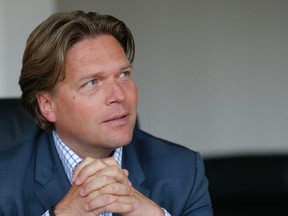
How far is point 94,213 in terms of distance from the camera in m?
1.89

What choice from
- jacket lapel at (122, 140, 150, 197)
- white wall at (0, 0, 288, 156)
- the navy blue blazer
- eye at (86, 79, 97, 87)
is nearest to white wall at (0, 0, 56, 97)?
white wall at (0, 0, 288, 156)

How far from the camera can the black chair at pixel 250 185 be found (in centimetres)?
208

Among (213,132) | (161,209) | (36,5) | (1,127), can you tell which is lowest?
(213,132)

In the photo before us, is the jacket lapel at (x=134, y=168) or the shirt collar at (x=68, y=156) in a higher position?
the shirt collar at (x=68, y=156)

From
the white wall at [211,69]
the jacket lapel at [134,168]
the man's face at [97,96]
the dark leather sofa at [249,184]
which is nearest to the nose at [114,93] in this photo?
the man's face at [97,96]

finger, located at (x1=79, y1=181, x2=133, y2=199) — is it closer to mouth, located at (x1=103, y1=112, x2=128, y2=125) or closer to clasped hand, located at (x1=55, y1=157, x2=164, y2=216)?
clasped hand, located at (x1=55, y1=157, x2=164, y2=216)

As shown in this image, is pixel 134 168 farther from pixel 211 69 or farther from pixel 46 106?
pixel 211 69

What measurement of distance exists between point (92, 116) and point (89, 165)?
0.48 ft

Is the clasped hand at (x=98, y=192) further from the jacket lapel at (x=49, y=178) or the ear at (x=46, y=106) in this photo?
the ear at (x=46, y=106)

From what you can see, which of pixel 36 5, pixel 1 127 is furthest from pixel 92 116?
pixel 36 5

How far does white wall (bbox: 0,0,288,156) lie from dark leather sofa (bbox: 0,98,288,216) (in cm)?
200

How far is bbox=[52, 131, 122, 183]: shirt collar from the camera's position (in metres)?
2.10

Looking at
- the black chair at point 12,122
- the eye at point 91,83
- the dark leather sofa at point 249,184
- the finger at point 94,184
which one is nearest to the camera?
the finger at point 94,184

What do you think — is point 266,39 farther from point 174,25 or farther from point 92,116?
point 92,116
